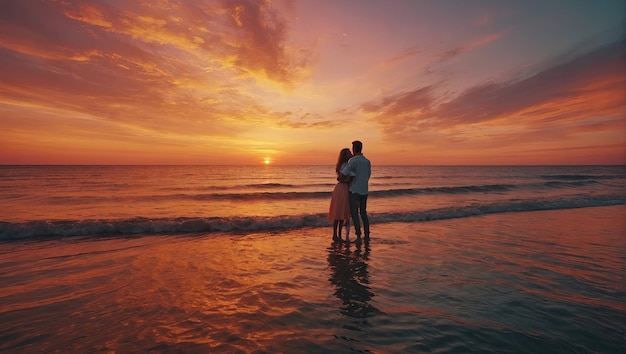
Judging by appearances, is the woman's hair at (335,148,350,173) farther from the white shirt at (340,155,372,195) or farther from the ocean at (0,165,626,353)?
the ocean at (0,165,626,353)

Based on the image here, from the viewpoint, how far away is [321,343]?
3604 mm

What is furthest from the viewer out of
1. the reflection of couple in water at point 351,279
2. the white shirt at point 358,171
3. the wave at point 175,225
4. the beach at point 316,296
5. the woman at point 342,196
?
the wave at point 175,225

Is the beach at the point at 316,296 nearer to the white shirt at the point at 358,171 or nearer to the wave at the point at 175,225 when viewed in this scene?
the wave at the point at 175,225

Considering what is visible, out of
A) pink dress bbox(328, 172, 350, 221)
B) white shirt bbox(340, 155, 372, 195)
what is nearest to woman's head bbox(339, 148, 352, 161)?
white shirt bbox(340, 155, 372, 195)

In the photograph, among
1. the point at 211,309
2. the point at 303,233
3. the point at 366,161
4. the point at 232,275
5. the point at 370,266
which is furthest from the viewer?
the point at 303,233

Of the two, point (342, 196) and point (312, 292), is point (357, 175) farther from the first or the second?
point (312, 292)

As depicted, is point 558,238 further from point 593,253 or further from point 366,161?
point 366,161

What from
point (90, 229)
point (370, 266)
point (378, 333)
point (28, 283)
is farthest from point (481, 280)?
point (90, 229)

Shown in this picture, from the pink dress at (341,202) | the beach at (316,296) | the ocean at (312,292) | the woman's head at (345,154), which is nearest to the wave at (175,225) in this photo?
the ocean at (312,292)

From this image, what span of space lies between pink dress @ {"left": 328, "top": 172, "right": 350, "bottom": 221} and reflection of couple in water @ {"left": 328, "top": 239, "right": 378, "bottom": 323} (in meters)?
0.97

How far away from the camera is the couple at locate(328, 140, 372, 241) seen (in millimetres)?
8789

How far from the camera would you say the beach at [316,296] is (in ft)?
12.1

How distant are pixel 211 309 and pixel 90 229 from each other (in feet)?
33.2

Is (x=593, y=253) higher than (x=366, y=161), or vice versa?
(x=366, y=161)
